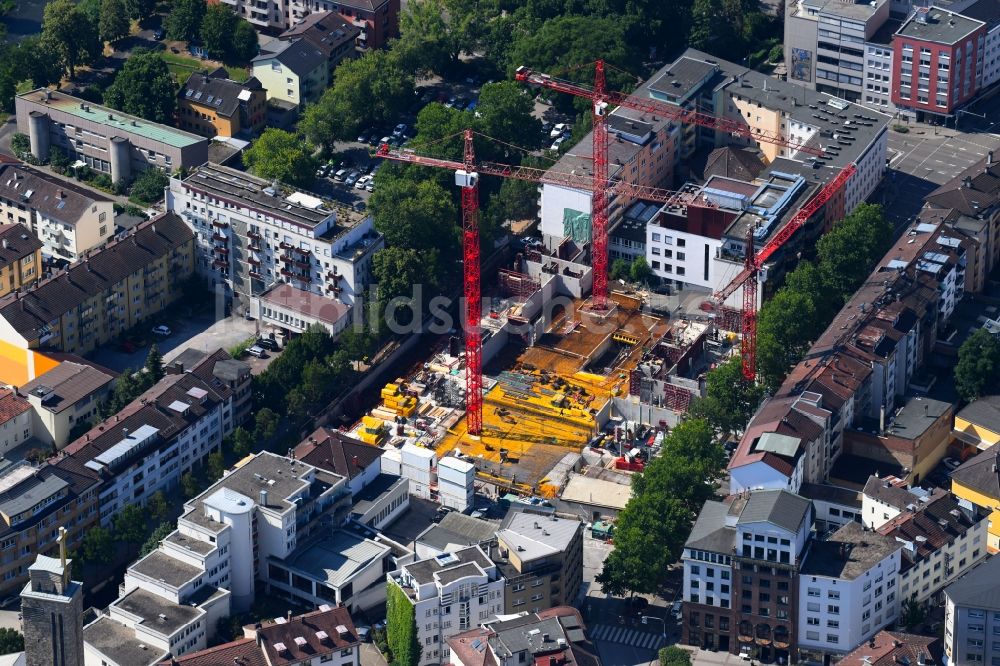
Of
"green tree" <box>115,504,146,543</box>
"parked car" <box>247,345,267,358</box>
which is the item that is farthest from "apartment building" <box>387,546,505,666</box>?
"parked car" <box>247,345,267,358</box>

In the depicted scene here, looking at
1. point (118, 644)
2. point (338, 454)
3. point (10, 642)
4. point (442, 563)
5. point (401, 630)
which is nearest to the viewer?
point (118, 644)

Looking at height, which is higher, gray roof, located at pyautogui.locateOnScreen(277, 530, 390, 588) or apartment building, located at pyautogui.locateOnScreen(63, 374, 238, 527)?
apartment building, located at pyautogui.locateOnScreen(63, 374, 238, 527)

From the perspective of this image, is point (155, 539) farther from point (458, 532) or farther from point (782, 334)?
point (782, 334)

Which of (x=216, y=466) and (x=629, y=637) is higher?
(x=216, y=466)

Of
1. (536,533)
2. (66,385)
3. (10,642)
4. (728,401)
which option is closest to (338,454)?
(536,533)

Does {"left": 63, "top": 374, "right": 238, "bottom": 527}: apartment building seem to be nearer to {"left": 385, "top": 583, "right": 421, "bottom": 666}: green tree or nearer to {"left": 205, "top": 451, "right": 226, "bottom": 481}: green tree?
{"left": 205, "top": 451, "right": 226, "bottom": 481}: green tree

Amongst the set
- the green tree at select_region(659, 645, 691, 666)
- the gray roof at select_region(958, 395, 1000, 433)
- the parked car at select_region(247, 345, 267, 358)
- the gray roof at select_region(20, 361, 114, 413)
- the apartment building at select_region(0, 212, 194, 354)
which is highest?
the apartment building at select_region(0, 212, 194, 354)

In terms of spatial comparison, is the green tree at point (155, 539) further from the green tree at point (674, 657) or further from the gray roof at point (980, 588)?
the gray roof at point (980, 588)
